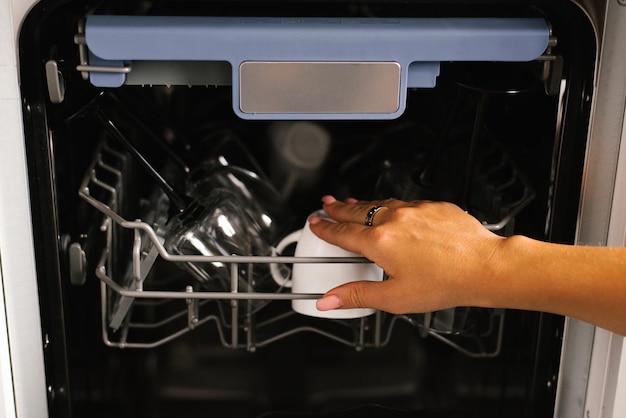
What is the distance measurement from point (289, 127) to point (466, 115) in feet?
0.97

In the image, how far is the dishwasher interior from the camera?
3.00 ft

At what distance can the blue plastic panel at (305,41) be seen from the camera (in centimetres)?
81

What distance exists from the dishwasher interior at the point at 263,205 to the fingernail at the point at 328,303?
0.15 feet

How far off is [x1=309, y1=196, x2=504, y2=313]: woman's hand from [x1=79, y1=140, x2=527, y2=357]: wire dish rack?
117mm

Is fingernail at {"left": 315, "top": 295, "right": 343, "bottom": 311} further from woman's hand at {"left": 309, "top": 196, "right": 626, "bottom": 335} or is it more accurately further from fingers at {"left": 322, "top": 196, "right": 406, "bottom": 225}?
fingers at {"left": 322, "top": 196, "right": 406, "bottom": 225}

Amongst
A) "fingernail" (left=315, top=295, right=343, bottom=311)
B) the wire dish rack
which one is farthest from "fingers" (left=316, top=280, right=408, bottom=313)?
the wire dish rack

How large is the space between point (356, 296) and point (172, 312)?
0.48 metres

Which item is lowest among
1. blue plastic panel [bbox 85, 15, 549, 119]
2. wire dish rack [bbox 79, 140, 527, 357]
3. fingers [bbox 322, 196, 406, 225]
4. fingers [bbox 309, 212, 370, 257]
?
wire dish rack [bbox 79, 140, 527, 357]

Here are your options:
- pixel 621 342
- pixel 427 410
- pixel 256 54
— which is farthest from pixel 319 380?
pixel 256 54

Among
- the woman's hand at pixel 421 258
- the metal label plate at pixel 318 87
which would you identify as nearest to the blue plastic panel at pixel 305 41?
the metal label plate at pixel 318 87

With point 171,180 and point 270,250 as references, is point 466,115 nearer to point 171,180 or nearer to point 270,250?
point 270,250

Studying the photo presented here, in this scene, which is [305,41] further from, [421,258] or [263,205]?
[263,205]

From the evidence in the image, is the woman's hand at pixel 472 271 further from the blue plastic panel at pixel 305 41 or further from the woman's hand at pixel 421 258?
the blue plastic panel at pixel 305 41

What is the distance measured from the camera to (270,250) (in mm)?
1117
